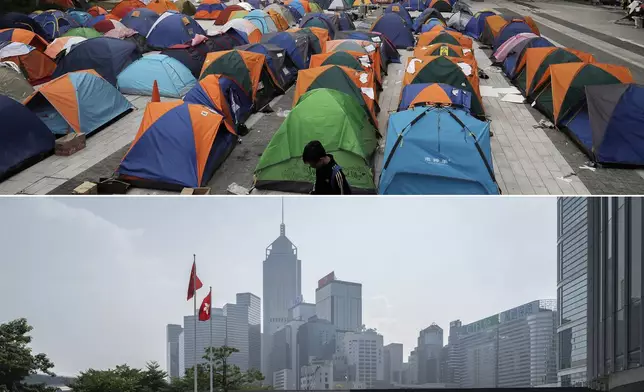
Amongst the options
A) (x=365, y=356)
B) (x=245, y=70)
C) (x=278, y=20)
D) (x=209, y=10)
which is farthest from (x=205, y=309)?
(x=209, y=10)

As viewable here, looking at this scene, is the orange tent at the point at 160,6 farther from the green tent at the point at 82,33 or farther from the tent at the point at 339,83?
the tent at the point at 339,83

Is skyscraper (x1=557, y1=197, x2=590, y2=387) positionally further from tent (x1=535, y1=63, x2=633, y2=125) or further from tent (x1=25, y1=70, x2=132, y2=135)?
tent (x1=25, y1=70, x2=132, y2=135)

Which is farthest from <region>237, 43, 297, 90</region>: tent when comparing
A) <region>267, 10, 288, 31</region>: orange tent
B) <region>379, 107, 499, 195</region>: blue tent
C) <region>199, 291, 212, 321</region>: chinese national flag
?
<region>267, 10, 288, 31</region>: orange tent

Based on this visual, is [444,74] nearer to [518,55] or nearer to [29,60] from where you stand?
[518,55]

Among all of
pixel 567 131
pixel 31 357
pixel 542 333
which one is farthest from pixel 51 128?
pixel 542 333

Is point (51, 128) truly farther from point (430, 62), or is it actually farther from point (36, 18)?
point (36, 18)

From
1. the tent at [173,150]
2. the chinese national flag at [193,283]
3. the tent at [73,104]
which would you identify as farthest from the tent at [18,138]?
the chinese national flag at [193,283]
